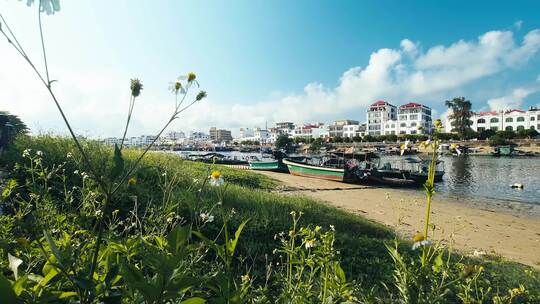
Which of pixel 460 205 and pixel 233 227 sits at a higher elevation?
pixel 233 227

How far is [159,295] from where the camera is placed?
0.74 metres

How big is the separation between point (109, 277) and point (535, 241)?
13832 millimetres

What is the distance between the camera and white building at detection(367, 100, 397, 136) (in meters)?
114

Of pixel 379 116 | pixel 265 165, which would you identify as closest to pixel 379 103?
pixel 379 116

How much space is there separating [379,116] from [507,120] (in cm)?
3852

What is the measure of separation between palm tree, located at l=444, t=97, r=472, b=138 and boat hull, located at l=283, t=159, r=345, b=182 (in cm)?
7304

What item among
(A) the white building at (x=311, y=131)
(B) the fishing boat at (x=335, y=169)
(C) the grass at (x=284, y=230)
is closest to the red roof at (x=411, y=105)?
(A) the white building at (x=311, y=131)

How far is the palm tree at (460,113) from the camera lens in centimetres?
8562

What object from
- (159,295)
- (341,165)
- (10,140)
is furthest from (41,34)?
(341,165)

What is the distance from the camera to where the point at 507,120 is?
97062 mm

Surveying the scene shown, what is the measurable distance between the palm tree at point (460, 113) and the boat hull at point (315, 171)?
7304cm

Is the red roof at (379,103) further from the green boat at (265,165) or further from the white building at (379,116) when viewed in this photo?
the green boat at (265,165)

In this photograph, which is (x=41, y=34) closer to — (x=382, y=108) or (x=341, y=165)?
(x=341, y=165)

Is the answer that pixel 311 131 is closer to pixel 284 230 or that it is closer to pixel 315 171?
pixel 315 171
